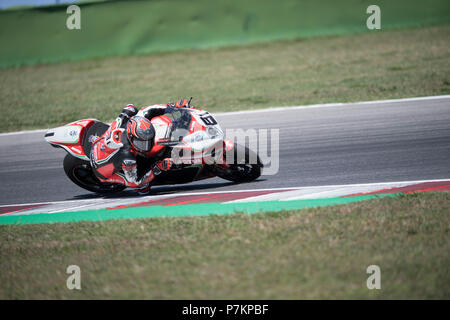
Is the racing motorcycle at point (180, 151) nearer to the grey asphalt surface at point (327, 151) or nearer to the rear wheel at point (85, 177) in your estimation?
the rear wheel at point (85, 177)

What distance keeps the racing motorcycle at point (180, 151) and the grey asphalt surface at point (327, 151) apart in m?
0.33

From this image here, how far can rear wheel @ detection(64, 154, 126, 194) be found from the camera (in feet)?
22.1

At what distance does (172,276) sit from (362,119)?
248 inches

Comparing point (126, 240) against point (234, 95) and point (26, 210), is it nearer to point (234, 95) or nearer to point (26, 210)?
point (26, 210)

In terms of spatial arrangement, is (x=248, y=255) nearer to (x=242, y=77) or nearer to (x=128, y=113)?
(x=128, y=113)

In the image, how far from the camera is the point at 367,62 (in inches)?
576

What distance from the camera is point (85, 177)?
6.88m

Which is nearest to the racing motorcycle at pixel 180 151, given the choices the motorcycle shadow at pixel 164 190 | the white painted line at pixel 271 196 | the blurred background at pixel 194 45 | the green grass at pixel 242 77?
the motorcycle shadow at pixel 164 190

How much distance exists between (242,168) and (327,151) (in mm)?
1825

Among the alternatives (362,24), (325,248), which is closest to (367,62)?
(362,24)

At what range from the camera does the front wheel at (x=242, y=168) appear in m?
6.35

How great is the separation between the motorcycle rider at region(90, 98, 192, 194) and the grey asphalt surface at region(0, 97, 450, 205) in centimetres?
63

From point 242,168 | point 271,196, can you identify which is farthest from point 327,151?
point 271,196

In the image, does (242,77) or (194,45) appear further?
(194,45)
